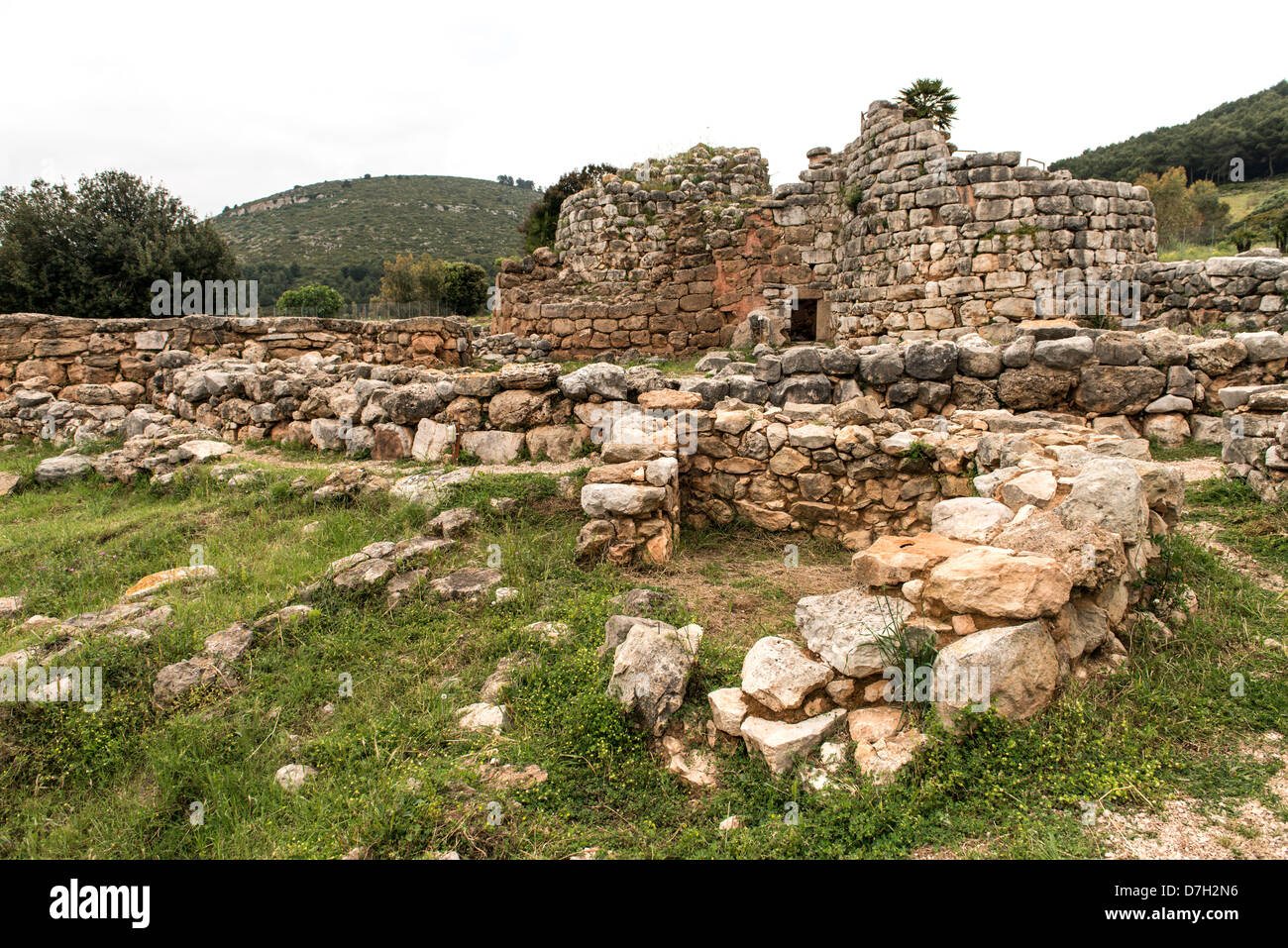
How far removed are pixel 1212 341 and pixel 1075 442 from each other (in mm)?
3094

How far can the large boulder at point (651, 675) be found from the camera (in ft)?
11.2

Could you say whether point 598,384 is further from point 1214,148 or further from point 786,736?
point 1214,148

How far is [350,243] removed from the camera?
5097cm

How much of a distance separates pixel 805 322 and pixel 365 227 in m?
47.9

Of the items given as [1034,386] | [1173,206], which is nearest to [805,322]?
[1034,386]

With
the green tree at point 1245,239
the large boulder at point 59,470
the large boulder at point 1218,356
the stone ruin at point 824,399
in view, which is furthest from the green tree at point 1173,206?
the large boulder at point 59,470

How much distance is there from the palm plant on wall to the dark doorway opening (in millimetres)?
3844

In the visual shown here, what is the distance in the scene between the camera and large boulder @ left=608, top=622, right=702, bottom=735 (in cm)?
341

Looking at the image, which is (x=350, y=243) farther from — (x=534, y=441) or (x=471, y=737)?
(x=471, y=737)

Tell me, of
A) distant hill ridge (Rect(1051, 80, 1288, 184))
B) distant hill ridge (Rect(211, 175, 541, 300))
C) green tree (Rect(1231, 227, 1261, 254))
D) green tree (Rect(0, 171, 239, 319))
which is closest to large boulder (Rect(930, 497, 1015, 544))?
green tree (Rect(1231, 227, 1261, 254))

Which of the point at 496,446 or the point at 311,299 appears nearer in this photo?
the point at 496,446

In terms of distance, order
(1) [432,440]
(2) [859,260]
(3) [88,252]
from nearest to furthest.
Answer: (1) [432,440] < (2) [859,260] < (3) [88,252]

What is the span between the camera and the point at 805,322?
50.2ft

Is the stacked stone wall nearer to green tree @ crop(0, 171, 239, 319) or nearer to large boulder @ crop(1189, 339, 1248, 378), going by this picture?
green tree @ crop(0, 171, 239, 319)
